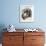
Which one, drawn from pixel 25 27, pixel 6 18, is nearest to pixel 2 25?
pixel 6 18

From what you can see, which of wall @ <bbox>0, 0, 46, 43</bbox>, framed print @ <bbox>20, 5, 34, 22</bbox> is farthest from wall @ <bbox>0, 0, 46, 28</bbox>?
framed print @ <bbox>20, 5, 34, 22</bbox>

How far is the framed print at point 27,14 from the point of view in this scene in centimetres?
410

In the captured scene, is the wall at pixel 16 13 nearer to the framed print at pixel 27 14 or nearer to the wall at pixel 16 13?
the wall at pixel 16 13

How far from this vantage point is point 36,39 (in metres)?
3.63

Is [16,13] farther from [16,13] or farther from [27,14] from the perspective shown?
[27,14]

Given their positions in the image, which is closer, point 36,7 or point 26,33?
point 26,33

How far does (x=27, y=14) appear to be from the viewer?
4129mm

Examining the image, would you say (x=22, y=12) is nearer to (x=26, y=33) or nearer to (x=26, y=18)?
(x=26, y=18)

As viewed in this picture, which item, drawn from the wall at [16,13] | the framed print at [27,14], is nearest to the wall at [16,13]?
the wall at [16,13]

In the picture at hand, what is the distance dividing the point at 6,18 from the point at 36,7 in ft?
3.47

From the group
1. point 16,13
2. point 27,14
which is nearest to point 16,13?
point 16,13

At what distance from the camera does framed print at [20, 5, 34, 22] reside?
410 centimetres

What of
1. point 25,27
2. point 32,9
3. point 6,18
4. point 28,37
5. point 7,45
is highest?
point 32,9

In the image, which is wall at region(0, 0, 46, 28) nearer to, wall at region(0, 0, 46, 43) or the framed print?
wall at region(0, 0, 46, 43)
